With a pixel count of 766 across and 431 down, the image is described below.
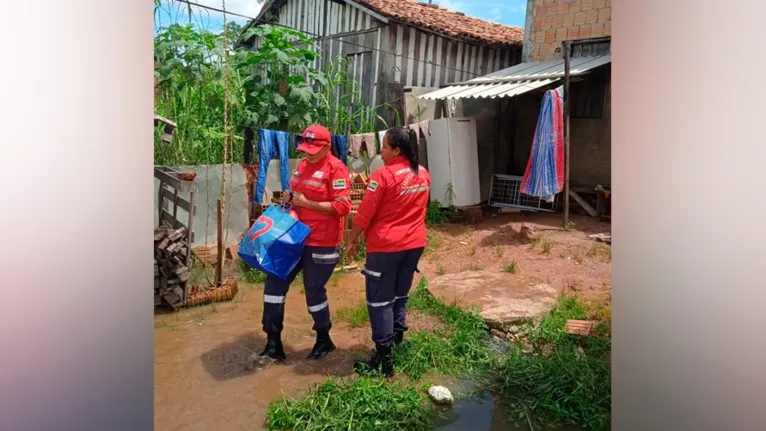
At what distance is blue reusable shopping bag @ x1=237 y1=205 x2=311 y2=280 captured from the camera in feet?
12.2

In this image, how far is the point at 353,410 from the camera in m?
3.18

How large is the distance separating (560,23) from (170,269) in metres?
8.05

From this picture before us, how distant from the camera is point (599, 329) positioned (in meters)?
4.38

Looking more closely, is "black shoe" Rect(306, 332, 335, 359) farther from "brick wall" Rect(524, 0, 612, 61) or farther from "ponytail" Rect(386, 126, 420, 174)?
"brick wall" Rect(524, 0, 612, 61)

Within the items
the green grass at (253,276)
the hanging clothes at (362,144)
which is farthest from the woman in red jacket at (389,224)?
the hanging clothes at (362,144)

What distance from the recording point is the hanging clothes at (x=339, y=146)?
7023mm

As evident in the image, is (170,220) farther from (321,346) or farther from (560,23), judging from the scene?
(560,23)

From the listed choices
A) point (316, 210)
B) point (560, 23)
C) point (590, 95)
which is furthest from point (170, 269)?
point (560, 23)

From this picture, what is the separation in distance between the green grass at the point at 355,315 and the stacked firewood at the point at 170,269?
1.54 meters

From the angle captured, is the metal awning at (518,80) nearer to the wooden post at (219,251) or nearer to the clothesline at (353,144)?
the clothesline at (353,144)
